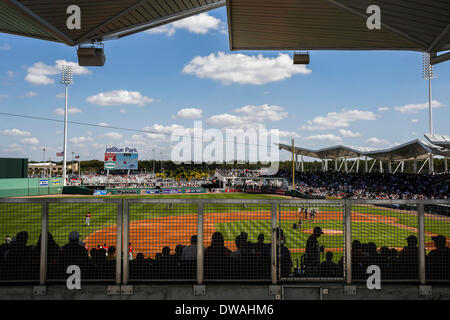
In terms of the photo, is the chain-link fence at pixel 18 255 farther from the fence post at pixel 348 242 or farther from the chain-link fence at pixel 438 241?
the chain-link fence at pixel 438 241

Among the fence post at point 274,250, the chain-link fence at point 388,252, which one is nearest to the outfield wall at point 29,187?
the fence post at point 274,250

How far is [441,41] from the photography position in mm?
9695

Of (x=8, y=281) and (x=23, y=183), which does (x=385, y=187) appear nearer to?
(x=8, y=281)

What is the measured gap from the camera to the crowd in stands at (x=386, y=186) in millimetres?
35094

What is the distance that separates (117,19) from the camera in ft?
34.2

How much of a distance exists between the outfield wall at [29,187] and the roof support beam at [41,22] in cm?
4030

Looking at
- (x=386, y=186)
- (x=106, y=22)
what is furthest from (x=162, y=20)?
(x=386, y=186)

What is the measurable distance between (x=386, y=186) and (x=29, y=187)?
52417mm

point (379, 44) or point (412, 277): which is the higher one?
point (379, 44)

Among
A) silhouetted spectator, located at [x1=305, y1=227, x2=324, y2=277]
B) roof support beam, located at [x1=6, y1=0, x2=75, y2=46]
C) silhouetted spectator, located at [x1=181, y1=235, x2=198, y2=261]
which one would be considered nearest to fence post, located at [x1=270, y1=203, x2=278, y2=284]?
silhouetted spectator, located at [x1=305, y1=227, x2=324, y2=277]

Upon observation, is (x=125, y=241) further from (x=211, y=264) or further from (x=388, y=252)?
(x=388, y=252)

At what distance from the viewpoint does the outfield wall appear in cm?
4284

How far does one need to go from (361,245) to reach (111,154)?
64424mm
